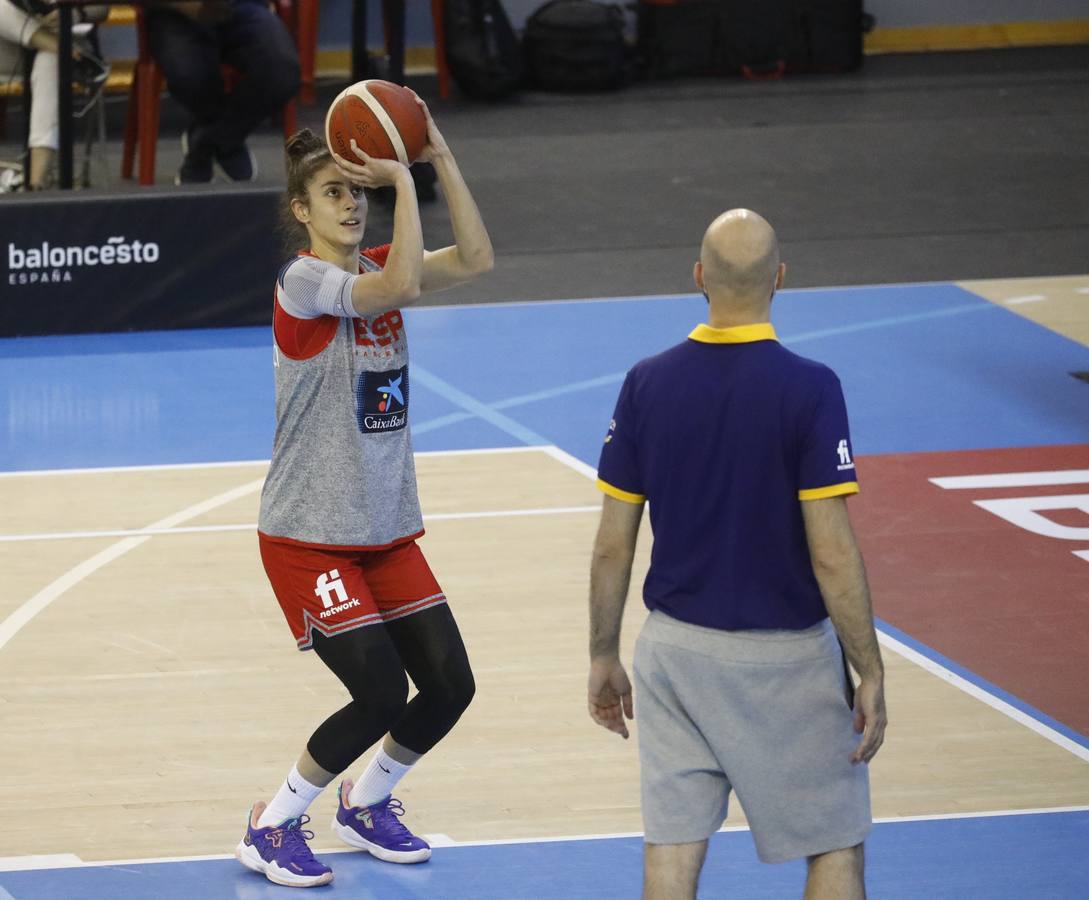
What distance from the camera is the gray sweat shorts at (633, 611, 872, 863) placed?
11.9 feet

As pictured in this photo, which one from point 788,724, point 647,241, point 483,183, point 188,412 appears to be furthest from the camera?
point 483,183

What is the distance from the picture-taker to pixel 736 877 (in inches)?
186

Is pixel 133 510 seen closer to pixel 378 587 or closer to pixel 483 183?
pixel 378 587

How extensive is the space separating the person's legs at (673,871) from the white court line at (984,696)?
2.14 m

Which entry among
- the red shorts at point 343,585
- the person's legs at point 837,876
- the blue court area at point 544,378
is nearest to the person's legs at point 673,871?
the person's legs at point 837,876

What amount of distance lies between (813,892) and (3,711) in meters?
3.07

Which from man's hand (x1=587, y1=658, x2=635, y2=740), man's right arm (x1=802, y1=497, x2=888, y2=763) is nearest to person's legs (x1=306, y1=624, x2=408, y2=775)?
man's hand (x1=587, y1=658, x2=635, y2=740)

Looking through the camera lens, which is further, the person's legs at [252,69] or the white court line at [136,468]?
the person's legs at [252,69]

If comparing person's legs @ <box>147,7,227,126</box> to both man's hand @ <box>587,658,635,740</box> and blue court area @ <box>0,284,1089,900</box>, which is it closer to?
blue court area @ <box>0,284,1089,900</box>

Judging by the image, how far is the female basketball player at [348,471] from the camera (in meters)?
4.43

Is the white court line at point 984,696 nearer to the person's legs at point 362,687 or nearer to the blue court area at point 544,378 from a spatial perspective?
the person's legs at point 362,687

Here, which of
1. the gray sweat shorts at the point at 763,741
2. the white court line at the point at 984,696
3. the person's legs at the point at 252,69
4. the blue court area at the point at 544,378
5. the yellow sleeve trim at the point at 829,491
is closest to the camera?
the yellow sleeve trim at the point at 829,491

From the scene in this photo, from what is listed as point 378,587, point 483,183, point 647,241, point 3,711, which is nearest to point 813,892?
point 378,587

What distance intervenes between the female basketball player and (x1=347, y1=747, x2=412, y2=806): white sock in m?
0.20
